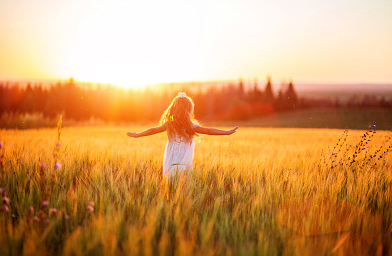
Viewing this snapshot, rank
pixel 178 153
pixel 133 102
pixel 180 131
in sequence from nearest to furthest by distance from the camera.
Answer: pixel 178 153 < pixel 180 131 < pixel 133 102

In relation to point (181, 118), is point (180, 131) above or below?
below

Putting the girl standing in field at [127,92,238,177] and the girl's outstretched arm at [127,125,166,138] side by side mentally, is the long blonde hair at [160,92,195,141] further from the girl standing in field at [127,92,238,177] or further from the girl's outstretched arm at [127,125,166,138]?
the girl's outstretched arm at [127,125,166,138]

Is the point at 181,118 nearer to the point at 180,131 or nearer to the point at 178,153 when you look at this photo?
the point at 180,131

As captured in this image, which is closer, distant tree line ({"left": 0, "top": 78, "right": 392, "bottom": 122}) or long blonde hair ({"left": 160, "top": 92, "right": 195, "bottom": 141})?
long blonde hair ({"left": 160, "top": 92, "right": 195, "bottom": 141})

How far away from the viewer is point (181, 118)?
4.41m

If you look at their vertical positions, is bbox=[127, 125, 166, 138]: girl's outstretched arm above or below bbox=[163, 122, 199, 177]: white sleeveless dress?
above

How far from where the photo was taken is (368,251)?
2.02 metres

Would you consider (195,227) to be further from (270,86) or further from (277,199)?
(270,86)

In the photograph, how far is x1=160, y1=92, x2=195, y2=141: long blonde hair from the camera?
4410 mm

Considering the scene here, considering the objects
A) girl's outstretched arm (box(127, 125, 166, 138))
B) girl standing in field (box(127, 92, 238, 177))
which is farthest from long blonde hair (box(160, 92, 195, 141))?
girl's outstretched arm (box(127, 125, 166, 138))

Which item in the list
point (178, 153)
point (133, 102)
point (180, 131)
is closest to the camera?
point (178, 153)

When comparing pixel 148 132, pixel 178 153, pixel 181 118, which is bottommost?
pixel 178 153

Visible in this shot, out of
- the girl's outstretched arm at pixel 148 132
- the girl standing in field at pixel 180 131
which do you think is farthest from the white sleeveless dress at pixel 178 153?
the girl's outstretched arm at pixel 148 132

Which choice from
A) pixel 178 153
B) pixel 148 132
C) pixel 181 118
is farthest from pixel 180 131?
pixel 148 132
